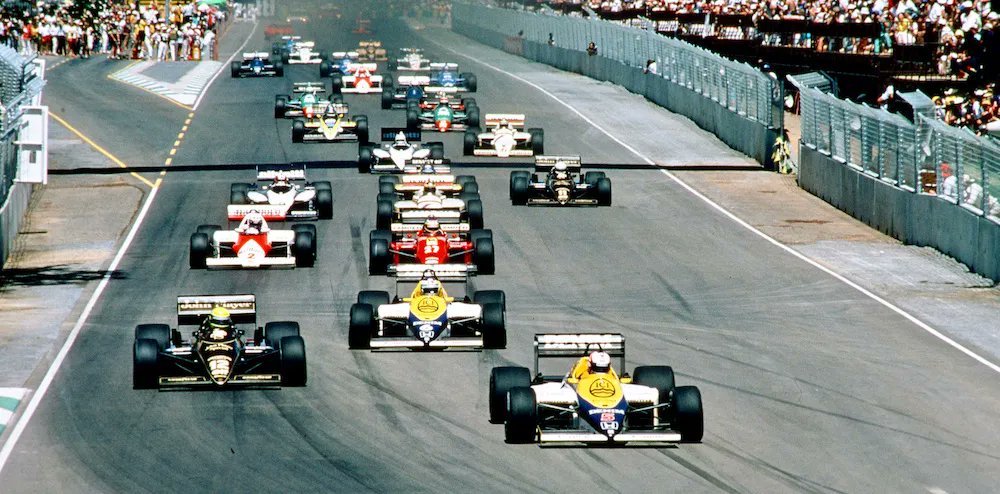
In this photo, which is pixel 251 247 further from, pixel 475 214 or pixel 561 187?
pixel 561 187

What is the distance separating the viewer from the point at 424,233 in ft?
86.1

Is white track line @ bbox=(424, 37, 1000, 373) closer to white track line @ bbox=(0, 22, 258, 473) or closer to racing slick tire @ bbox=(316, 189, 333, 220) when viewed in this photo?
racing slick tire @ bbox=(316, 189, 333, 220)

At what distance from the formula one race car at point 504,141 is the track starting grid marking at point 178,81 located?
17.0m

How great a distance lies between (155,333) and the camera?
62.8ft

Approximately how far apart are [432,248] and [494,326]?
5480mm

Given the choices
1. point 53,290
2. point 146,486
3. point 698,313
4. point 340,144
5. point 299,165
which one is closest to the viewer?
point 146,486

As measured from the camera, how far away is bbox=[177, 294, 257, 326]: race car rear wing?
19.5 meters

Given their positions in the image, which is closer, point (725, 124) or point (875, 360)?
Result: point (875, 360)

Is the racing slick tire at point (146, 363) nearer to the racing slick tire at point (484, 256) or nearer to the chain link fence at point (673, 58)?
the racing slick tire at point (484, 256)

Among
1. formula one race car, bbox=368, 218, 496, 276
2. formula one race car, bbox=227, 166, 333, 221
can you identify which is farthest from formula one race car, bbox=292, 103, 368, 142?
formula one race car, bbox=368, 218, 496, 276

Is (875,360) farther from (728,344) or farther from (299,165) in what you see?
(299,165)

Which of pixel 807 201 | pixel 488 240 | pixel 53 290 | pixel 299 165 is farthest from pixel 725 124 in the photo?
pixel 53 290

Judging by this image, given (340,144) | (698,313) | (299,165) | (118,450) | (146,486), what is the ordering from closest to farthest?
(146,486)
(118,450)
(698,313)
(299,165)
(340,144)

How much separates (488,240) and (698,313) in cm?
429
